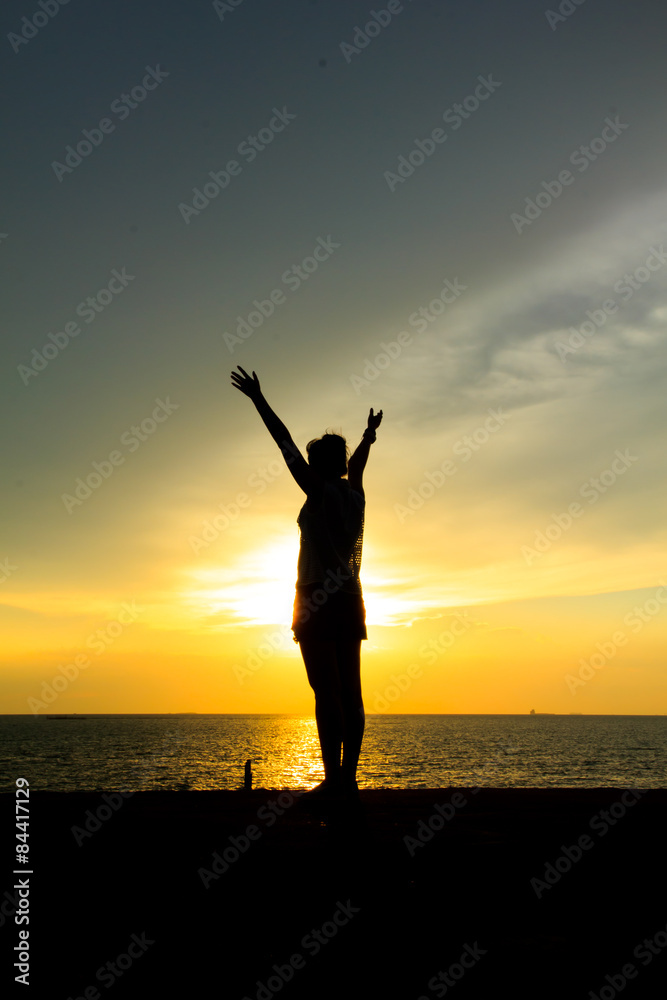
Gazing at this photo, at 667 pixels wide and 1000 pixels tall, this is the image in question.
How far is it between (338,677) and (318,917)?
6.95 ft

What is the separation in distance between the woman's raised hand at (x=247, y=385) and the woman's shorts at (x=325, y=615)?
1243mm

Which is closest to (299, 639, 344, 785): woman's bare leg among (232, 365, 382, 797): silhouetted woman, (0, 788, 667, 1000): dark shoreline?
(232, 365, 382, 797): silhouetted woman

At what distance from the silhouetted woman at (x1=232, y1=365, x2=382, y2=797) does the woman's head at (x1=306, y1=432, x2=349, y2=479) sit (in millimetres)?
20

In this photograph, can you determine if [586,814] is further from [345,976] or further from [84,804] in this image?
[84,804]

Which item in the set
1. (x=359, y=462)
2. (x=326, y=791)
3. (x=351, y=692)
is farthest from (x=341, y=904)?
(x=359, y=462)

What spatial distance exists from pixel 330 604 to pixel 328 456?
998 millimetres

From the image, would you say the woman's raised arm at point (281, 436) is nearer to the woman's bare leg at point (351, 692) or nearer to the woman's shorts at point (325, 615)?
the woman's shorts at point (325, 615)

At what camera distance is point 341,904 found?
214 cm

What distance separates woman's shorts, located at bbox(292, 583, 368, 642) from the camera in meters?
4.14

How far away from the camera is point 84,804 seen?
440cm

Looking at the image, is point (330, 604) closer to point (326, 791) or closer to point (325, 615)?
point (325, 615)

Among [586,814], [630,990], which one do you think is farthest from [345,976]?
[586,814]

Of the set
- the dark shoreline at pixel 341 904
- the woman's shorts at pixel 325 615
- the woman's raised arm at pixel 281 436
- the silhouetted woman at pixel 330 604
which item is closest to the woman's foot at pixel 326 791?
the silhouetted woman at pixel 330 604

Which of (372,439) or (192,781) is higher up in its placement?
(372,439)
